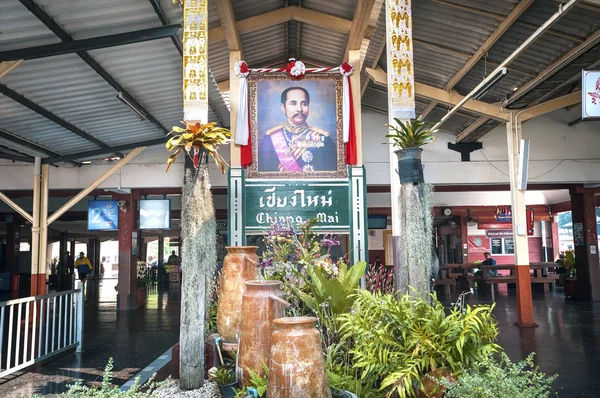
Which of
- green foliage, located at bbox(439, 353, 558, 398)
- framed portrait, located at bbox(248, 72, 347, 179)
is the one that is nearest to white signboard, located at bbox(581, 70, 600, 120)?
framed portrait, located at bbox(248, 72, 347, 179)

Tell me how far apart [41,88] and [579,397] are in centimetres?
716

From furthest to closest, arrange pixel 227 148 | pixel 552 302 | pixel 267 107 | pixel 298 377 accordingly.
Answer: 1. pixel 552 302
2. pixel 227 148
3. pixel 267 107
4. pixel 298 377

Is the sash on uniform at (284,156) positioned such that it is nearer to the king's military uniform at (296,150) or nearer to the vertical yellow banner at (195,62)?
the king's military uniform at (296,150)

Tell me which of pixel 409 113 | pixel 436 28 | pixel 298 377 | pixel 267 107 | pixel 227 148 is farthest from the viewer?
pixel 227 148

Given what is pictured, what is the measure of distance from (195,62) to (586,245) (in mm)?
11552

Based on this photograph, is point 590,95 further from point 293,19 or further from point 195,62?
point 293,19

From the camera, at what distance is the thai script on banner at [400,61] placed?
4.82m

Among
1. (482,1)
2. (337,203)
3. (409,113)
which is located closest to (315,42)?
(482,1)

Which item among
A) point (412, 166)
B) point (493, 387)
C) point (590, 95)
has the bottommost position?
point (493, 387)

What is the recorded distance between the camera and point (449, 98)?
8828 millimetres

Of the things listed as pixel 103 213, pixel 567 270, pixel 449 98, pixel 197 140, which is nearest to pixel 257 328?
pixel 197 140

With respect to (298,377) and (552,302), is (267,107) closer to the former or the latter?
(298,377)

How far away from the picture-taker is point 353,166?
639cm

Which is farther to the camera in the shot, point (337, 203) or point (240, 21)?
point (240, 21)
